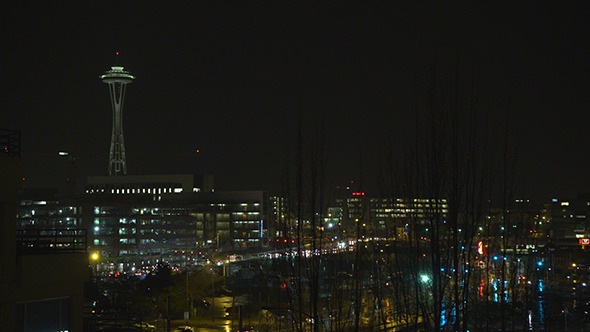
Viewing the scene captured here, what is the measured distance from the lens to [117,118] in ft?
370

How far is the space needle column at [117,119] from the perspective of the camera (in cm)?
11312

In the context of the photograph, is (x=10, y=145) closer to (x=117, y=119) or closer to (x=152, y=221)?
(x=152, y=221)

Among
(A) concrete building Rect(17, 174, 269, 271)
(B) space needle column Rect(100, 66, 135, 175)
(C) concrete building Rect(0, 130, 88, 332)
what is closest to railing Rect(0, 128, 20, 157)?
(C) concrete building Rect(0, 130, 88, 332)

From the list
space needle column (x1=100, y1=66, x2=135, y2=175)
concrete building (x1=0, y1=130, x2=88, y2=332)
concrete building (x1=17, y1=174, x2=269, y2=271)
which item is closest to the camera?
concrete building (x1=0, y1=130, x2=88, y2=332)

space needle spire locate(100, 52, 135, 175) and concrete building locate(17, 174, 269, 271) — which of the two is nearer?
concrete building locate(17, 174, 269, 271)

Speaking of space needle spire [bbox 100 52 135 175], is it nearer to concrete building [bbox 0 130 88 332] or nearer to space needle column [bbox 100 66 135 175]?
space needle column [bbox 100 66 135 175]

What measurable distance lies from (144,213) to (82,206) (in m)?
7.03

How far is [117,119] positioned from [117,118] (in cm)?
20

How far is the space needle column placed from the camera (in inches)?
4454

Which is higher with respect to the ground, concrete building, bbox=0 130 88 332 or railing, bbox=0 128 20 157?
railing, bbox=0 128 20 157

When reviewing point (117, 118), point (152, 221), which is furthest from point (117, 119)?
point (152, 221)

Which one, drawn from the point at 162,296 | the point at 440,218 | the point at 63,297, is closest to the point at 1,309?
the point at 63,297

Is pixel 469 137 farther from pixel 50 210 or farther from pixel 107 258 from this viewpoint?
pixel 50 210

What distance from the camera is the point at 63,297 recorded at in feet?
30.8
